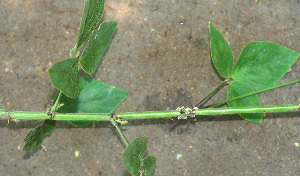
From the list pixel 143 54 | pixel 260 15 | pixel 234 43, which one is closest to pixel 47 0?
pixel 143 54

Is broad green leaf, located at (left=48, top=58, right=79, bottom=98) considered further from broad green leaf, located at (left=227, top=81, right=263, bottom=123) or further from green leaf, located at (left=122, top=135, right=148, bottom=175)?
broad green leaf, located at (left=227, top=81, right=263, bottom=123)

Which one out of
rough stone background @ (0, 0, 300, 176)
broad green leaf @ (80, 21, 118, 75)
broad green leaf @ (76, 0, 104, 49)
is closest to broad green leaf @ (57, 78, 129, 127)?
rough stone background @ (0, 0, 300, 176)

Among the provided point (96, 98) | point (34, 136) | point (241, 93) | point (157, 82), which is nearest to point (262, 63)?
point (241, 93)

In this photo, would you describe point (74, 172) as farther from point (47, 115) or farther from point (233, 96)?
point (233, 96)

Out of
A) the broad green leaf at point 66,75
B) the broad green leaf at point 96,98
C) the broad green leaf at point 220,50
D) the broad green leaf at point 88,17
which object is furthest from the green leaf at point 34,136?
the broad green leaf at point 220,50

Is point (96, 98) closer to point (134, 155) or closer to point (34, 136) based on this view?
point (34, 136)
